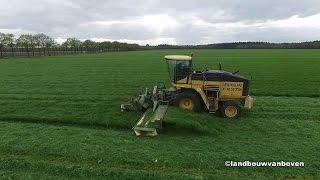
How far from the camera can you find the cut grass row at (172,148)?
8.98m

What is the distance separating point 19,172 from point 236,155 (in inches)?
204

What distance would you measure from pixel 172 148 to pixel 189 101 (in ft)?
13.6

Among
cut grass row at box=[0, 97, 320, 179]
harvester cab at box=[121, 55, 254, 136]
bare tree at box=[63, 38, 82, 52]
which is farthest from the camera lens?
bare tree at box=[63, 38, 82, 52]

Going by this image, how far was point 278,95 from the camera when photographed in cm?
2011

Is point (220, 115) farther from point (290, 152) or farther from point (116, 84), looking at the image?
point (116, 84)

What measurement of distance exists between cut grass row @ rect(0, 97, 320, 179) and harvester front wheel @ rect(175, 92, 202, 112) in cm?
68

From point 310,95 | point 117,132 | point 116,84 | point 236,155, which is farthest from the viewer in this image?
point 116,84

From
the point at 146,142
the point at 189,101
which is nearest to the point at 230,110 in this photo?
the point at 189,101

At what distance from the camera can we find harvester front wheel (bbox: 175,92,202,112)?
1439 centimetres

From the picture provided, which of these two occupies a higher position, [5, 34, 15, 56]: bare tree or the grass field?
[5, 34, 15, 56]: bare tree

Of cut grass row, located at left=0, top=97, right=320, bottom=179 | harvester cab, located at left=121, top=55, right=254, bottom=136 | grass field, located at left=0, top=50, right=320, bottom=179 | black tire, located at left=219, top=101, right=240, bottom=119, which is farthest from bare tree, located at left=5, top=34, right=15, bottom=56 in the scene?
black tire, located at left=219, top=101, right=240, bottom=119

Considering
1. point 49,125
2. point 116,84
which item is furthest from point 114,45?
point 49,125

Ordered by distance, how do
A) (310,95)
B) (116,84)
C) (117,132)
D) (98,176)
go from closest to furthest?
(98,176), (117,132), (310,95), (116,84)

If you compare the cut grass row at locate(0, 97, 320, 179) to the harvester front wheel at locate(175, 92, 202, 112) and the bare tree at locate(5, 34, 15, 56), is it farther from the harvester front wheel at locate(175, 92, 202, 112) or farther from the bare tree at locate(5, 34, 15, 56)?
the bare tree at locate(5, 34, 15, 56)
